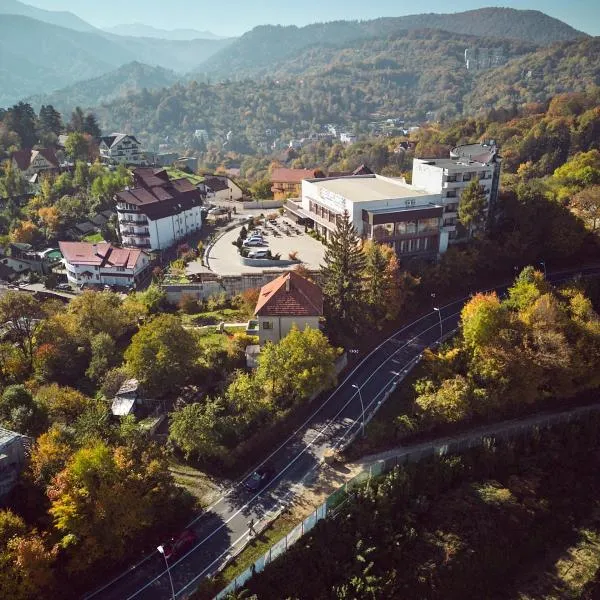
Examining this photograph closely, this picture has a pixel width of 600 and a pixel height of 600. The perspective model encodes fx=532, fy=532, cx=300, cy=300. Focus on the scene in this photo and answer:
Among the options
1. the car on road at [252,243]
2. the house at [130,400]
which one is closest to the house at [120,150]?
the car on road at [252,243]

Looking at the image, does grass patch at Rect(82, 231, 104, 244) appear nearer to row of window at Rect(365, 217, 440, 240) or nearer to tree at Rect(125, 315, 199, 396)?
row of window at Rect(365, 217, 440, 240)

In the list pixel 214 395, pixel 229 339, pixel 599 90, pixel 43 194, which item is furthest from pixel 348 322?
pixel 599 90

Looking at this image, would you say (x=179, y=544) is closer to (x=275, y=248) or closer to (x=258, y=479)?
(x=258, y=479)

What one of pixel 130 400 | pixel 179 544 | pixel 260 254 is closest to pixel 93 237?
pixel 260 254

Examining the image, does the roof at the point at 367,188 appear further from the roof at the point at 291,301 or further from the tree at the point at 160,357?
the tree at the point at 160,357

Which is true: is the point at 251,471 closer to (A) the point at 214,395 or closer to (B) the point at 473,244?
(A) the point at 214,395

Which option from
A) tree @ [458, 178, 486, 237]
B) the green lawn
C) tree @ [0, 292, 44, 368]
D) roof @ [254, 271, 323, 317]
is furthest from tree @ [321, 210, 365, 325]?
the green lawn
